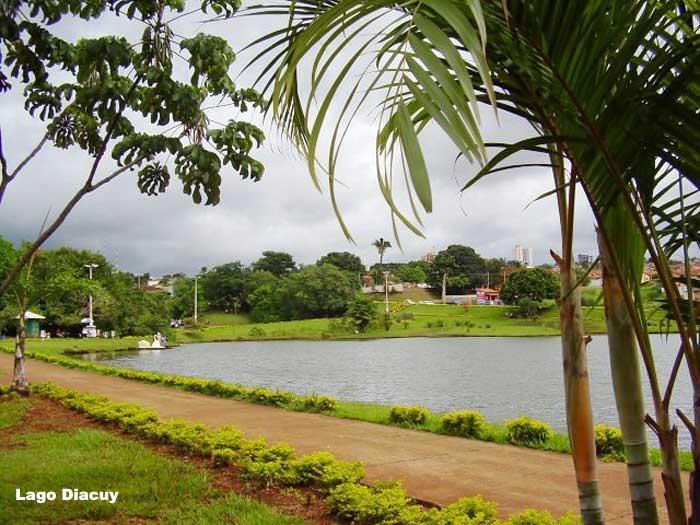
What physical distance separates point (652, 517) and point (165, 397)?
9.59 metres

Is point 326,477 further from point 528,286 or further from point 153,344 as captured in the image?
point 528,286

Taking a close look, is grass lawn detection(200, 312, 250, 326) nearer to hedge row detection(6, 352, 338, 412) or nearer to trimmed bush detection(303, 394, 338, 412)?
hedge row detection(6, 352, 338, 412)

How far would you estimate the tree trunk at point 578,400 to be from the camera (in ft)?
6.10

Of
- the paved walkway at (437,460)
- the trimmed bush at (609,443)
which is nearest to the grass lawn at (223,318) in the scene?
the paved walkway at (437,460)

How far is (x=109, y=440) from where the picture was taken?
5891 mm

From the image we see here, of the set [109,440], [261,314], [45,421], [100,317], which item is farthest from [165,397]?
[261,314]

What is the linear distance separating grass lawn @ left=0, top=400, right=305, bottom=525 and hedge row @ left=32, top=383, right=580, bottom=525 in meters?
0.27

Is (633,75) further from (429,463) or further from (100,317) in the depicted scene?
(100,317)

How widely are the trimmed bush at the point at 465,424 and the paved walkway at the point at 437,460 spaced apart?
19 centimetres

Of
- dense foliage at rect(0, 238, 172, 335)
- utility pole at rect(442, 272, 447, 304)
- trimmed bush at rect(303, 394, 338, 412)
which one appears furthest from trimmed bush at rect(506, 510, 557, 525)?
utility pole at rect(442, 272, 447, 304)

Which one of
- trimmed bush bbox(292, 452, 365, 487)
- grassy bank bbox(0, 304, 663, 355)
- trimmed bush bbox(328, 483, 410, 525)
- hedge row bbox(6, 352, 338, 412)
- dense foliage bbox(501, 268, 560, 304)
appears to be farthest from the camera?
dense foliage bbox(501, 268, 560, 304)

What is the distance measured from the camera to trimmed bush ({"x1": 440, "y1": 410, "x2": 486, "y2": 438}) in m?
6.45

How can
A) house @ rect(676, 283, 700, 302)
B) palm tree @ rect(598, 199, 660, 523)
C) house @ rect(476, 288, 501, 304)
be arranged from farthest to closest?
house @ rect(476, 288, 501, 304) → house @ rect(676, 283, 700, 302) → palm tree @ rect(598, 199, 660, 523)

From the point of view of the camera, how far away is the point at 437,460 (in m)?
5.27
